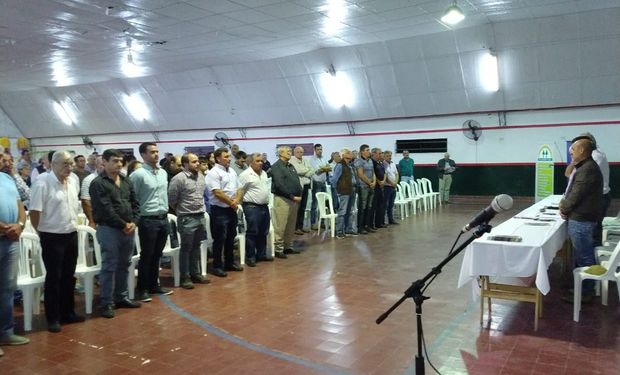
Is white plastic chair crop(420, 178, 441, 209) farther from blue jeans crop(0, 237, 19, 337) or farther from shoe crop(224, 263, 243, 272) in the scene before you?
blue jeans crop(0, 237, 19, 337)

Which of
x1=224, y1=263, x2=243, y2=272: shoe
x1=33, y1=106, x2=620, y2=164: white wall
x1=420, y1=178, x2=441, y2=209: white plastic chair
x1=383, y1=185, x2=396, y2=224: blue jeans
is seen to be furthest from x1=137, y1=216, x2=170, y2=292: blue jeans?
x1=33, y1=106, x2=620, y2=164: white wall

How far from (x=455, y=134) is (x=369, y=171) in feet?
20.9

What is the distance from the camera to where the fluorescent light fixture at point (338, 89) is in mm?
14156

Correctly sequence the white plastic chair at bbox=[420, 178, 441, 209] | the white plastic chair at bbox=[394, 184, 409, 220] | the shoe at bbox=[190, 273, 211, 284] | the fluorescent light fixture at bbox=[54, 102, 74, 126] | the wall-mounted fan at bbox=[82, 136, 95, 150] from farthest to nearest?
1. the wall-mounted fan at bbox=[82, 136, 95, 150]
2. the fluorescent light fixture at bbox=[54, 102, 74, 126]
3. the white plastic chair at bbox=[420, 178, 441, 209]
4. the white plastic chair at bbox=[394, 184, 409, 220]
5. the shoe at bbox=[190, 273, 211, 284]

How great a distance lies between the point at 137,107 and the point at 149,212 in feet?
51.0

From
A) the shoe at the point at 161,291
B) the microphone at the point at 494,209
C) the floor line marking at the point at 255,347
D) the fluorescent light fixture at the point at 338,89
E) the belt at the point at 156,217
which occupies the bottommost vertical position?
the floor line marking at the point at 255,347

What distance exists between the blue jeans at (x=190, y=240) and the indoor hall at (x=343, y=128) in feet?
0.88

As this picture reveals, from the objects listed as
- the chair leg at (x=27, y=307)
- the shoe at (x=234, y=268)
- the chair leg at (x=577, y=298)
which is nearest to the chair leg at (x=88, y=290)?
the chair leg at (x=27, y=307)

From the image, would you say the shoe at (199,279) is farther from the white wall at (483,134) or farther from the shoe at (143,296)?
the white wall at (483,134)

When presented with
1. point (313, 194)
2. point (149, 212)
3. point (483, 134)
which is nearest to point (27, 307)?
point (149, 212)

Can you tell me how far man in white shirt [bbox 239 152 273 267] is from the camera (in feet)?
20.2

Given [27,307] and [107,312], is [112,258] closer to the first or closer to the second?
[107,312]

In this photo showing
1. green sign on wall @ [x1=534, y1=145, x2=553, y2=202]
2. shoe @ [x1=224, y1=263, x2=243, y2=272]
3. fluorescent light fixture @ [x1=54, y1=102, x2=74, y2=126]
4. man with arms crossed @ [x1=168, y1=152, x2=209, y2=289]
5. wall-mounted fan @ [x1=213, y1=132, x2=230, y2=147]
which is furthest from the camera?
fluorescent light fixture @ [x1=54, y1=102, x2=74, y2=126]

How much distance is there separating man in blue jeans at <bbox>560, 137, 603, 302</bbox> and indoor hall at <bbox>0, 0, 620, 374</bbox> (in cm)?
23
